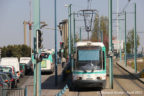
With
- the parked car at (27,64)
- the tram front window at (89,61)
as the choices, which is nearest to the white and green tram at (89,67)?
the tram front window at (89,61)

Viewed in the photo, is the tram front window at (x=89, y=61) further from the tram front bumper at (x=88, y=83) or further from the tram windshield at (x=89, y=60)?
the tram front bumper at (x=88, y=83)

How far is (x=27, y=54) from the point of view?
6088 centimetres

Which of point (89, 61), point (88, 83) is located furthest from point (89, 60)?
point (88, 83)

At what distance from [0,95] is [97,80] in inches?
364

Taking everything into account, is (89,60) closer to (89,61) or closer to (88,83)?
(89,61)

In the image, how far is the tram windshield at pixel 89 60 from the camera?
854 inches

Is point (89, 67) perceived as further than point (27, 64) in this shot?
No

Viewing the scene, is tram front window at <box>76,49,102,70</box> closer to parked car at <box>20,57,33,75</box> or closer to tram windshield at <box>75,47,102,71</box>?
tram windshield at <box>75,47,102,71</box>

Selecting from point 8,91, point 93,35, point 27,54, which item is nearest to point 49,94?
point 8,91

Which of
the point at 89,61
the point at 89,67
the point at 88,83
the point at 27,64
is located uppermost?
the point at 89,61

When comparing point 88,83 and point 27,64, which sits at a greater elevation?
point 88,83

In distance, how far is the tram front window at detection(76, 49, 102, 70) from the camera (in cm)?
2169

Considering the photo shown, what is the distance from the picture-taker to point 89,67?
21672 mm

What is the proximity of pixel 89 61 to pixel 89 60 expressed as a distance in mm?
62
